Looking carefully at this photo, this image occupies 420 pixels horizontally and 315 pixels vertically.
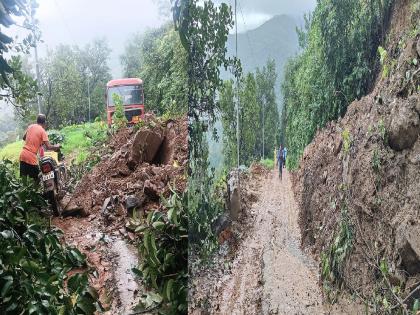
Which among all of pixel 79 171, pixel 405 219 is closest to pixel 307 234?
pixel 405 219

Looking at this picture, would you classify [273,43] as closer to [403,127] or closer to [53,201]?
[403,127]

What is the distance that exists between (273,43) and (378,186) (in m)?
0.42

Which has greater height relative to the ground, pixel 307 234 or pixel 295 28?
pixel 295 28

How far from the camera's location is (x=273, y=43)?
1.05 meters

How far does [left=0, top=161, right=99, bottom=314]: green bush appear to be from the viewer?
149 cm

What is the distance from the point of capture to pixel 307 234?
39.7 inches

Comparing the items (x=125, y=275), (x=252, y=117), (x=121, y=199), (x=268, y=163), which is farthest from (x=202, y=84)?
(x=121, y=199)

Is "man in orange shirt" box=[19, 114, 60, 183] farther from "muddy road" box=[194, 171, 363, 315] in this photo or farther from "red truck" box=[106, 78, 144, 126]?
"muddy road" box=[194, 171, 363, 315]

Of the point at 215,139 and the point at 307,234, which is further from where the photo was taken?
the point at 215,139

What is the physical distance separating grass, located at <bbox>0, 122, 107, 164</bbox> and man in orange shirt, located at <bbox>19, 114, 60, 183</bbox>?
38 mm

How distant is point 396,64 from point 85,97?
1756 mm

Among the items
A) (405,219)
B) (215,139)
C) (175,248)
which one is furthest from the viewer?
(175,248)

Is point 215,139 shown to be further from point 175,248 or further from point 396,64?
point 175,248

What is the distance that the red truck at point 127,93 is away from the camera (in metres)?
2.14
